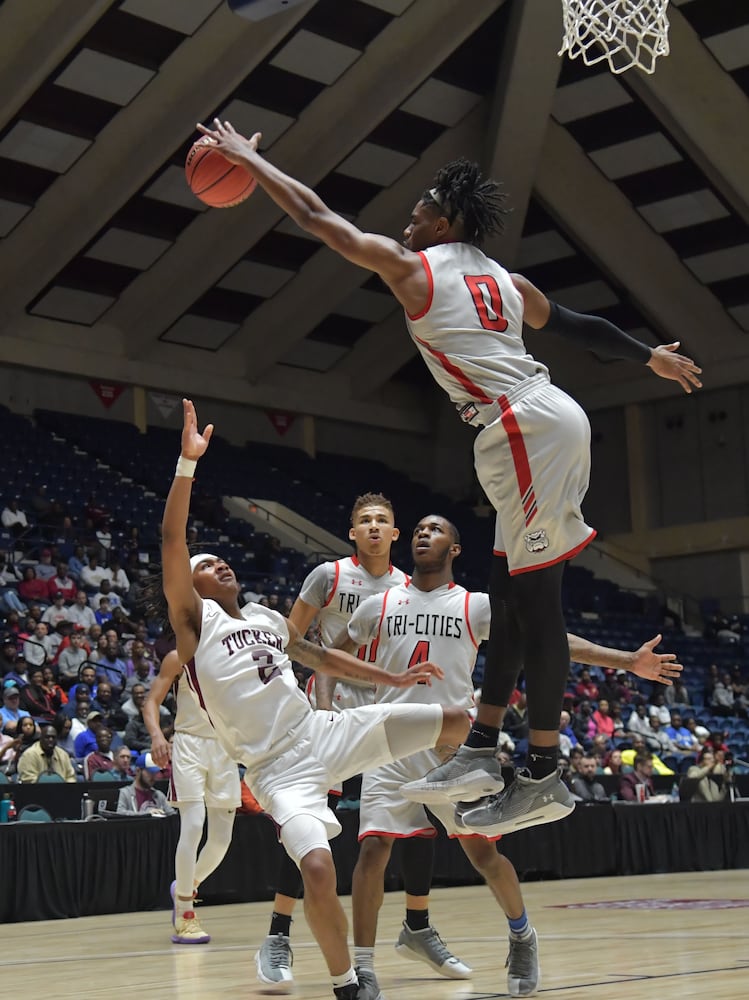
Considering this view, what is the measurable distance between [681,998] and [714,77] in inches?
743

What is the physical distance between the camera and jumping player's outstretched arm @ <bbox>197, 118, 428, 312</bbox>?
14.3ft

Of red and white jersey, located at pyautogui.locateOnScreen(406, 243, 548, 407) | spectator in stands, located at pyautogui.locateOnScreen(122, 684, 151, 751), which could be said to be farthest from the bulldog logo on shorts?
spectator in stands, located at pyautogui.locateOnScreen(122, 684, 151, 751)

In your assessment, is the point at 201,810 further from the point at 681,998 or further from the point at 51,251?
the point at 51,251

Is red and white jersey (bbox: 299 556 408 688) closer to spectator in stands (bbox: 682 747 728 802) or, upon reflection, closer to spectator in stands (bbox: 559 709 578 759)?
spectator in stands (bbox: 559 709 578 759)

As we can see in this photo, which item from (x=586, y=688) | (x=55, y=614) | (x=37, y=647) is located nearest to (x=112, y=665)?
(x=37, y=647)

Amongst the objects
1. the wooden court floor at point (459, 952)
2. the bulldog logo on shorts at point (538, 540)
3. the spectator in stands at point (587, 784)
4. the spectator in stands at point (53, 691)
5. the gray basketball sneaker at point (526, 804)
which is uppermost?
the spectator in stands at point (53, 691)

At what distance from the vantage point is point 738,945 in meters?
6.87

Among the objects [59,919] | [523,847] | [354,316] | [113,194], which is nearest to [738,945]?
[59,919]

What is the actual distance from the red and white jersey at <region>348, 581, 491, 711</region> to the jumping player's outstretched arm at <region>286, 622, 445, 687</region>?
0.46 m

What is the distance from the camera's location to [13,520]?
18.1 meters

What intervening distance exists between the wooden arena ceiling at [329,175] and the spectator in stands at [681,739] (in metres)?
8.84

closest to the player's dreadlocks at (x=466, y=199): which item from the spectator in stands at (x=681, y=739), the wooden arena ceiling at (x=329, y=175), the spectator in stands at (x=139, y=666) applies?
the spectator in stands at (x=139, y=666)

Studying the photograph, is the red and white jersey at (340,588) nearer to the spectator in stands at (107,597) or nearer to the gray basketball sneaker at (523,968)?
the gray basketball sneaker at (523,968)

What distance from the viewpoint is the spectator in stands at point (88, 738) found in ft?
41.2
